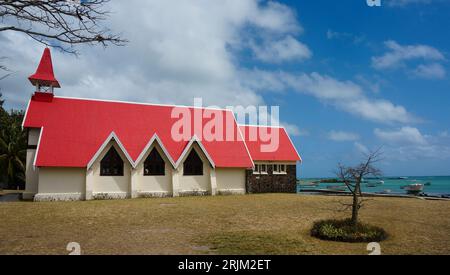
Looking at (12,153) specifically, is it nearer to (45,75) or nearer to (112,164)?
(45,75)

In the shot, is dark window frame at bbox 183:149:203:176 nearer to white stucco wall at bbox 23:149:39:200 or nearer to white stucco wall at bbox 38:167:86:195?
white stucco wall at bbox 38:167:86:195

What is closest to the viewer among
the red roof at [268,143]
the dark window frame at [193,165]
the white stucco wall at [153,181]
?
the white stucco wall at [153,181]

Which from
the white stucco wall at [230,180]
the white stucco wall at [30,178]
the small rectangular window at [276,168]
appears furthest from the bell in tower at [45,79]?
the small rectangular window at [276,168]

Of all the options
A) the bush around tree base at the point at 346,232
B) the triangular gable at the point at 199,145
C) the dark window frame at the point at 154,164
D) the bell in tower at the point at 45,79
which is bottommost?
the bush around tree base at the point at 346,232

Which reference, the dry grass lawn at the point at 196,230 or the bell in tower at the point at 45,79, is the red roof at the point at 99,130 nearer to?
the bell in tower at the point at 45,79

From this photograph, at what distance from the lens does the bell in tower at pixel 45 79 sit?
28406 mm

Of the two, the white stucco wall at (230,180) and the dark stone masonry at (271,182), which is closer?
the white stucco wall at (230,180)

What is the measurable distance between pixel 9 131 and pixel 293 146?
33.1 m

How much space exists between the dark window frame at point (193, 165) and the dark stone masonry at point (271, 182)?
4533mm

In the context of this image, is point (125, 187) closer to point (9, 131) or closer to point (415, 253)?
point (415, 253)

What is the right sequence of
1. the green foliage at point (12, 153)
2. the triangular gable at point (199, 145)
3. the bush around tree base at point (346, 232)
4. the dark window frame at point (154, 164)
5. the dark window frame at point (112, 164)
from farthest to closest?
1. the green foliage at point (12, 153)
2. the triangular gable at point (199, 145)
3. the dark window frame at point (154, 164)
4. the dark window frame at point (112, 164)
5. the bush around tree base at point (346, 232)

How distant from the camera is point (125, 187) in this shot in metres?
26.3

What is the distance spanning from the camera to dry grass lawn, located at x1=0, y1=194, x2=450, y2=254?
9906mm
